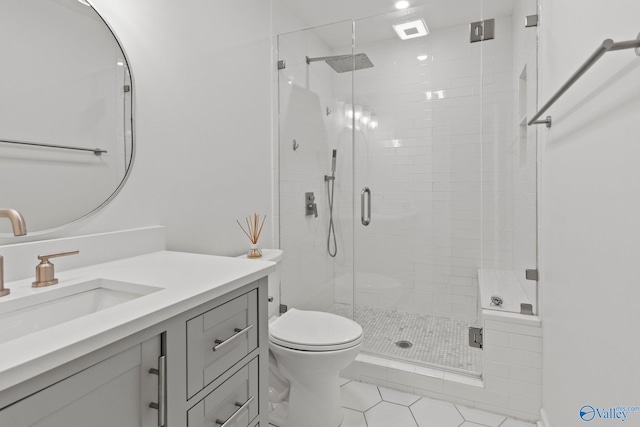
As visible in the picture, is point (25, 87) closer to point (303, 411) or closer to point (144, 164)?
point (144, 164)

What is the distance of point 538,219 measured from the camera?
1.75 meters

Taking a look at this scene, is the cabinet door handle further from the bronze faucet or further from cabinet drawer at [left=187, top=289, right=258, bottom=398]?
the bronze faucet

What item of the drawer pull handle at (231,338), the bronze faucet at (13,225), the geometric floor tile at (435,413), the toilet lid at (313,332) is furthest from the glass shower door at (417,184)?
the bronze faucet at (13,225)

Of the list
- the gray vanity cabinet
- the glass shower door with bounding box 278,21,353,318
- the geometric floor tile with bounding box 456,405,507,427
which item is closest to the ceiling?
the glass shower door with bounding box 278,21,353,318

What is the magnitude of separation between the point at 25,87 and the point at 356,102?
190 centimetres

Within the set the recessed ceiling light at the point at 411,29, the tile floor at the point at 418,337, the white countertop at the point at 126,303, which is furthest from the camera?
the recessed ceiling light at the point at 411,29

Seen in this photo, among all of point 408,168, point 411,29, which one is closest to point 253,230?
point 408,168

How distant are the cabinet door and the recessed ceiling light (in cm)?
233

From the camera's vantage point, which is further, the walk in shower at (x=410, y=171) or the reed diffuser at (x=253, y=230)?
the walk in shower at (x=410, y=171)

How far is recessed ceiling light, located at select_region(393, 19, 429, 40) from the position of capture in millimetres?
2271

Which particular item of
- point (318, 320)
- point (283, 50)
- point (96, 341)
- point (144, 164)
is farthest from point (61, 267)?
point (283, 50)

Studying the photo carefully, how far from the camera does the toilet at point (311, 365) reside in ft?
5.13

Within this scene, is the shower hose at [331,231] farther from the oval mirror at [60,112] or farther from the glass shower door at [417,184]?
the oval mirror at [60,112]

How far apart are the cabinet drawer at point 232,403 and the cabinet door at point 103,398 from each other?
0.14m
